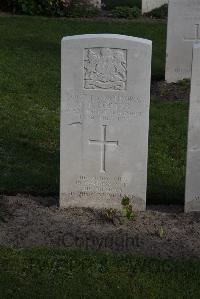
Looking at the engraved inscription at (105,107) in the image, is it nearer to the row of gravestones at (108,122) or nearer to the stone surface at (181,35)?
the row of gravestones at (108,122)

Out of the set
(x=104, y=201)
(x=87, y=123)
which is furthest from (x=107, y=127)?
(x=104, y=201)

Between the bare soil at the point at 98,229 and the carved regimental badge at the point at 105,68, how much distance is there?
119 cm

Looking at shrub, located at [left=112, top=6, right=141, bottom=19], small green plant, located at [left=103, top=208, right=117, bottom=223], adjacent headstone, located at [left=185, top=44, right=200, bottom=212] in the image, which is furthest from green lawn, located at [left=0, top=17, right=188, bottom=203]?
shrub, located at [left=112, top=6, right=141, bottom=19]

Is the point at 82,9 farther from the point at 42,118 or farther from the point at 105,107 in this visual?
the point at 105,107

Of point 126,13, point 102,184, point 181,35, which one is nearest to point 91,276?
point 102,184

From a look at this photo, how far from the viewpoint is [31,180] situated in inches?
303

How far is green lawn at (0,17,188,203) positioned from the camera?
7.74m

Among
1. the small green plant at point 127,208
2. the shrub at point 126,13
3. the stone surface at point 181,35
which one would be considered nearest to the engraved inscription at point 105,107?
the small green plant at point 127,208

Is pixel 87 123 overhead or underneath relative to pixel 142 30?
underneath

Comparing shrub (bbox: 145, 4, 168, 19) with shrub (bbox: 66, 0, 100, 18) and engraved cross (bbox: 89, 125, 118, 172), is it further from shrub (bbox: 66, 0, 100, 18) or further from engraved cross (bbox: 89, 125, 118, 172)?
engraved cross (bbox: 89, 125, 118, 172)

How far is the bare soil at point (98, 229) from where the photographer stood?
20.8ft

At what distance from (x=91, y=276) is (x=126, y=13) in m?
11.2

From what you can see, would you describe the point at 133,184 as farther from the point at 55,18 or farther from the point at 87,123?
the point at 55,18

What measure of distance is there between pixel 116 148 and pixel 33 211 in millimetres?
952
